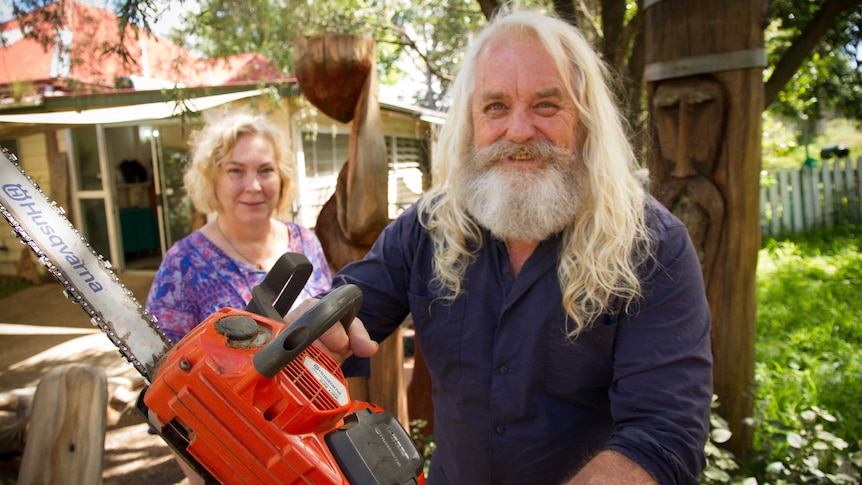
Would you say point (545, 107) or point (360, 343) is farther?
point (545, 107)

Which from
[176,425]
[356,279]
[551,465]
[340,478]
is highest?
[356,279]

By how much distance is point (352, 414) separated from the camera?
125cm

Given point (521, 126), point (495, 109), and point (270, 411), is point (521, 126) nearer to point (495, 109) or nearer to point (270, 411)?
point (495, 109)

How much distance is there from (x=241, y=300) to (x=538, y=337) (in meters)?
1.32

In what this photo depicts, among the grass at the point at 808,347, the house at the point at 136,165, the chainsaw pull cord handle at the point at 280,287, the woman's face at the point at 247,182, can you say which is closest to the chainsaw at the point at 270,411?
the chainsaw pull cord handle at the point at 280,287

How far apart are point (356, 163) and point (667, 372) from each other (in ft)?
5.08

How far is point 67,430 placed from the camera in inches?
99.5

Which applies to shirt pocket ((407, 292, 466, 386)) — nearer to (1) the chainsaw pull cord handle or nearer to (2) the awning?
(1) the chainsaw pull cord handle

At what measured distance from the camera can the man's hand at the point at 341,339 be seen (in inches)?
55.7

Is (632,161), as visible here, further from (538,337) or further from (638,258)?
(538,337)

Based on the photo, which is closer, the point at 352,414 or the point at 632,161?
the point at 352,414

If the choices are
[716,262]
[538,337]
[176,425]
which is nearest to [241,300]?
[176,425]

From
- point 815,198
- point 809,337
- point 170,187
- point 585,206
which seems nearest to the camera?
point 585,206

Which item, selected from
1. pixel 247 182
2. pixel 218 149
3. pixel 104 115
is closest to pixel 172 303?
pixel 247 182
